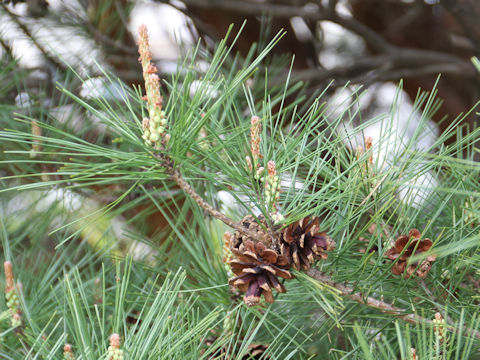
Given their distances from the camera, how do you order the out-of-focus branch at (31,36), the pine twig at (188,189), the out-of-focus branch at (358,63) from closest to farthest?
the pine twig at (188,189) → the out-of-focus branch at (31,36) → the out-of-focus branch at (358,63)

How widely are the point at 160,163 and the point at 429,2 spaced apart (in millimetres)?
1372

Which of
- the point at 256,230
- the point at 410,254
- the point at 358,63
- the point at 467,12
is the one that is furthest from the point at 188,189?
the point at 358,63

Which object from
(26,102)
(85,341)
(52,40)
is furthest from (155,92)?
(52,40)

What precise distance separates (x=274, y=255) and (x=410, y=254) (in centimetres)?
10

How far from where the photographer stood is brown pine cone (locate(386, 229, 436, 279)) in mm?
363

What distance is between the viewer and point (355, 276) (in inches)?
15.0

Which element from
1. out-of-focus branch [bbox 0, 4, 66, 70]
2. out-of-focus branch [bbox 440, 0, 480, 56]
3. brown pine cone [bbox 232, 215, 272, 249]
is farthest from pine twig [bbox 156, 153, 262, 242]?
out-of-focus branch [bbox 440, 0, 480, 56]

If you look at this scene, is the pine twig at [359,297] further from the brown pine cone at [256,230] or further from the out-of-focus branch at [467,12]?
the out-of-focus branch at [467,12]

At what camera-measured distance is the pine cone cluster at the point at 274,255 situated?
1.12 feet

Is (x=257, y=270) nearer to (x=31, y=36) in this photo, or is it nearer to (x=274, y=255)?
(x=274, y=255)

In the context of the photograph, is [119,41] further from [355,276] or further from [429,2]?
[429,2]

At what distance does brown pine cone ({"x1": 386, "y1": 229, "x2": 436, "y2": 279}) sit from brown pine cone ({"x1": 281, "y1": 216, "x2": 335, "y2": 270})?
0.18 ft

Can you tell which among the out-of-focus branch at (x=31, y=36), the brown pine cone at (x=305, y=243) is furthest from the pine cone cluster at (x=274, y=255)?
the out-of-focus branch at (x=31, y=36)

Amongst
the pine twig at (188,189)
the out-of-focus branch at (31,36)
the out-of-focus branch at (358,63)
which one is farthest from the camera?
the out-of-focus branch at (358,63)
